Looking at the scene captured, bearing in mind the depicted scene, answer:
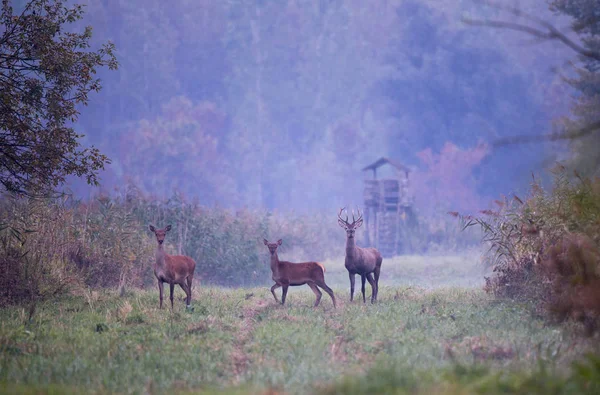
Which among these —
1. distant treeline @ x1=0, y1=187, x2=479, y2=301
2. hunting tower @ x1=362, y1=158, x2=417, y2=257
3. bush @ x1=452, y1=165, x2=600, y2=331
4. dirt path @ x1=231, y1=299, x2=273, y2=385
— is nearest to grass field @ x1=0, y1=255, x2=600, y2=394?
dirt path @ x1=231, y1=299, x2=273, y2=385

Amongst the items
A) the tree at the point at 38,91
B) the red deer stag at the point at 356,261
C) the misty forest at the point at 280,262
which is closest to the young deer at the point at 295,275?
the misty forest at the point at 280,262

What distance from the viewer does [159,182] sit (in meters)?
66.8

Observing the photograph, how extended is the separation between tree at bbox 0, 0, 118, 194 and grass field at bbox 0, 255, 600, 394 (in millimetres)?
2707

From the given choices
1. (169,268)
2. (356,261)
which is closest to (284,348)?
(169,268)

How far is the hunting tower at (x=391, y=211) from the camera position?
37781mm

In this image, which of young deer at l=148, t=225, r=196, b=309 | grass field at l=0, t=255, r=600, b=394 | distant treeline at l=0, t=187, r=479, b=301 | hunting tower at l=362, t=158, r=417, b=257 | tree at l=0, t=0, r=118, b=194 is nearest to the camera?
grass field at l=0, t=255, r=600, b=394

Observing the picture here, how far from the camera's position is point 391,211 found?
38.5 m

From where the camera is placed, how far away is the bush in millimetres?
8969

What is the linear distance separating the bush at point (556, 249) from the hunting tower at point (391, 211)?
2178cm

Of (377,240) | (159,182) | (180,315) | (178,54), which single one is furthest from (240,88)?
(180,315)

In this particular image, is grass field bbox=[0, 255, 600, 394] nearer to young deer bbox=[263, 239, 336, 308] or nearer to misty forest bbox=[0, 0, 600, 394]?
misty forest bbox=[0, 0, 600, 394]

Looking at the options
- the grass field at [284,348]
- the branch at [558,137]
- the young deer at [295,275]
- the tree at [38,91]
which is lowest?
the grass field at [284,348]

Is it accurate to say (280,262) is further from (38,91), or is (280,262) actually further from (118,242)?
(38,91)

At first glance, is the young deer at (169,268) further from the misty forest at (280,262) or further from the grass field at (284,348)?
the grass field at (284,348)
